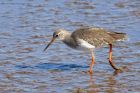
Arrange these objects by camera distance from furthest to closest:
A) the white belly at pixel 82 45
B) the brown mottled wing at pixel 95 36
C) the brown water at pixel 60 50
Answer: the brown mottled wing at pixel 95 36 → the white belly at pixel 82 45 → the brown water at pixel 60 50

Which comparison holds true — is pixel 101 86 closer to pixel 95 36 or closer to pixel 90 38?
pixel 90 38

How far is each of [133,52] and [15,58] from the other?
8.79ft

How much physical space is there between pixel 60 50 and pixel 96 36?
1357mm

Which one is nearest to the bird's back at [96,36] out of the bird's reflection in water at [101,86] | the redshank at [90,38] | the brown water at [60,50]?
the redshank at [90,38]

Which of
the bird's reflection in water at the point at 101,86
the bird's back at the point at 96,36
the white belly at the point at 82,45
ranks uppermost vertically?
the bird's back at the point at 96,36

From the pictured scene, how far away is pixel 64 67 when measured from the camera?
1268 cm

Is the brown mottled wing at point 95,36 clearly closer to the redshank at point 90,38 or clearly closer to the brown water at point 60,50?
the redshank at point 90,38

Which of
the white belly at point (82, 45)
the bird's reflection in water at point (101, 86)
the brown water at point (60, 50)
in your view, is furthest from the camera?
the white belly at point (82, 45)

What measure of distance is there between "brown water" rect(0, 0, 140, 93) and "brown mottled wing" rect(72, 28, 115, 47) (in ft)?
1.73

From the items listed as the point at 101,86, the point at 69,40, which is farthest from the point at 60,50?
the point at 101,86

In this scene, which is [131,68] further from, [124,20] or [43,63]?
[124,20]

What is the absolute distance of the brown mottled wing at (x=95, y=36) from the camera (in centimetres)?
1255

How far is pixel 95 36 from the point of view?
12695 millimetres

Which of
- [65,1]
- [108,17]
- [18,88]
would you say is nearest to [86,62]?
[18,88]
